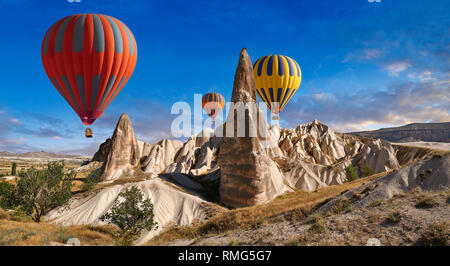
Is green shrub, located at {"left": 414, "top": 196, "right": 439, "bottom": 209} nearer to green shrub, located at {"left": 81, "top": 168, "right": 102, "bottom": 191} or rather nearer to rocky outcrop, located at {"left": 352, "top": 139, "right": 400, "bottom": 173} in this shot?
green shrub, located at {"left": 81, "top": 168, "right": 102, "bottom": 191}

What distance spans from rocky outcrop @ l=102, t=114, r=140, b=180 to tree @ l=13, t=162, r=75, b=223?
21828 mm

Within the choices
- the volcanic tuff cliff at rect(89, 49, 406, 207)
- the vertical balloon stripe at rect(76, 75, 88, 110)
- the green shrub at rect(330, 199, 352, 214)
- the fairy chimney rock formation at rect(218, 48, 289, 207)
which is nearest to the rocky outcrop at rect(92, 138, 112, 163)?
the volcanic tuff cliff at rect(89, 49, 406, 207)

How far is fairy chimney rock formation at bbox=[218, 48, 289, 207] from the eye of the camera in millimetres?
25797

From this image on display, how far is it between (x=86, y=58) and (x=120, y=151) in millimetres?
30350

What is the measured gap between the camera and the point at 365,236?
7.89 m

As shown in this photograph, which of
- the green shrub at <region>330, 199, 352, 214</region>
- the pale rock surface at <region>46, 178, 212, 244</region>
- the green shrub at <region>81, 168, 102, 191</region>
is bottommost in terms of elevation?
the pale rock surface at <region>46, 178, 212, 244</region>

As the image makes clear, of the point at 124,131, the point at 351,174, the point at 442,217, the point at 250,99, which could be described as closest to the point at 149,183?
the point at 250,99

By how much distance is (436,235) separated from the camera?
680 centimetres

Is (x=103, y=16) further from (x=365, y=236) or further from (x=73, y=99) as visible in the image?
(x=365, y=236)

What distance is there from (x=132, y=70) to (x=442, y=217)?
78.4 feet

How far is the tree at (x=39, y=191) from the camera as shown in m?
20.6

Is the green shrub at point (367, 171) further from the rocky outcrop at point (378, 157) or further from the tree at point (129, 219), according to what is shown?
the tree at point (129, 219)

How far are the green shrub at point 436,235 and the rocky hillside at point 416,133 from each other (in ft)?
608

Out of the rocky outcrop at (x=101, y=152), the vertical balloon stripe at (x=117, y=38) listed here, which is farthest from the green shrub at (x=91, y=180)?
the vertical balloon stripe at (x=117, y=38)
